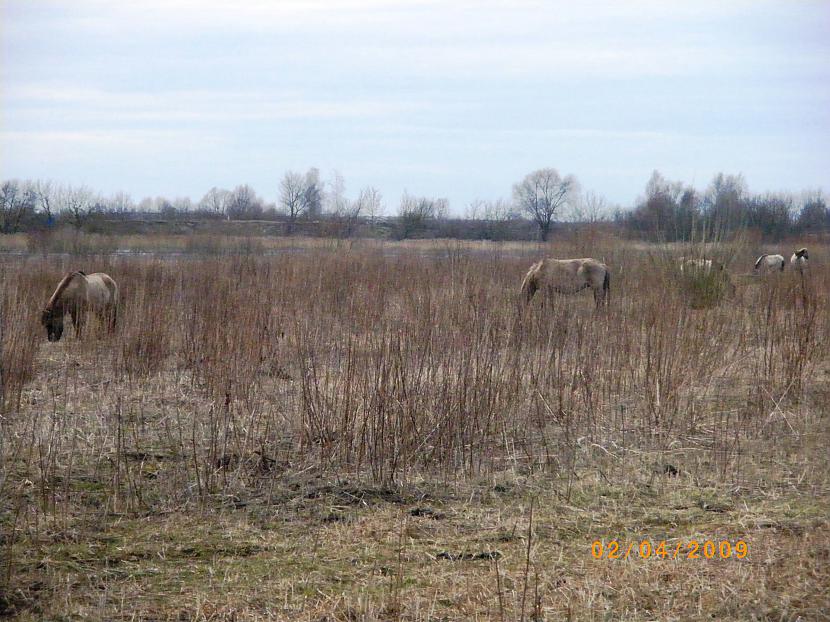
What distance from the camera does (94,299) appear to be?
10.1 m

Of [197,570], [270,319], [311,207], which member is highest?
[311,207]

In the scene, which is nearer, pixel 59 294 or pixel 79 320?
pixel 79 320

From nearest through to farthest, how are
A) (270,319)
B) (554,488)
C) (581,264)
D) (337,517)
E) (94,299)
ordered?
(337,517) < (554,488) < (270,319) < (94,299) < (581,264)

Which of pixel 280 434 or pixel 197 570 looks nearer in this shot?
pixel 197 570

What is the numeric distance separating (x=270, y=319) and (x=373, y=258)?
305 inches

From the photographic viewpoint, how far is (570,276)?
1302cm

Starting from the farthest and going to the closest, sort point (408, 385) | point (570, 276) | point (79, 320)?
point (570, 276), point (79, 320), point (408, 385)

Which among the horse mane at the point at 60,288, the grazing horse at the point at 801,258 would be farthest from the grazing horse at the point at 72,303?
the grazing horse at the point at 801,258

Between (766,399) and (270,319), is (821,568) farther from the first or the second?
(270,319)

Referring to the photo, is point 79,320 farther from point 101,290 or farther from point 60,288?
point 101,290

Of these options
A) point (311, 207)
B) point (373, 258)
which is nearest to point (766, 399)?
point (373, 258)
